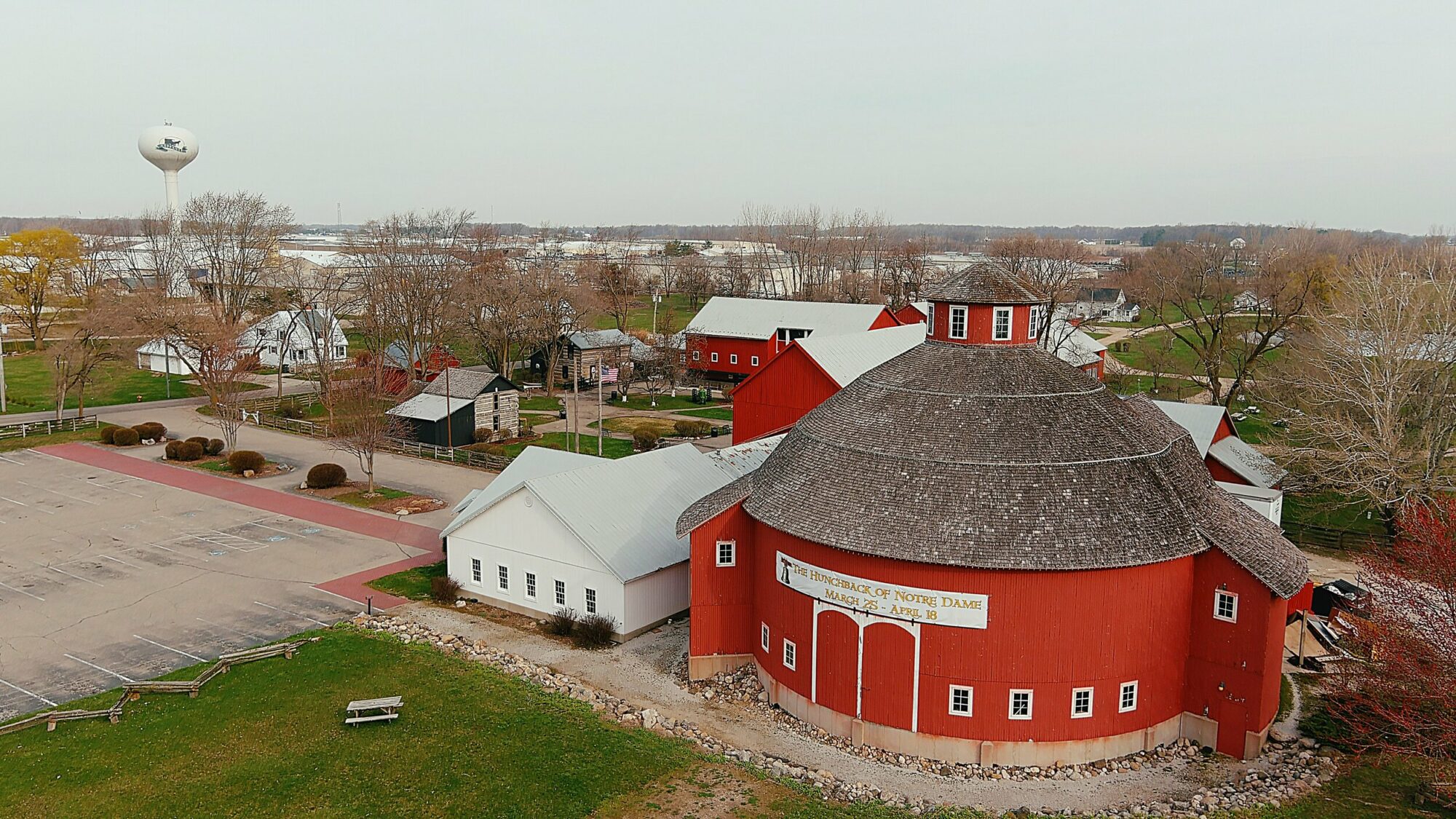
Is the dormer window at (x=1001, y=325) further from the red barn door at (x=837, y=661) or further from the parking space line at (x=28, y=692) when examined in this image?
the parking space line at (x=28, y=692)

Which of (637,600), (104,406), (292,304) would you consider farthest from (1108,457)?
(292,304)

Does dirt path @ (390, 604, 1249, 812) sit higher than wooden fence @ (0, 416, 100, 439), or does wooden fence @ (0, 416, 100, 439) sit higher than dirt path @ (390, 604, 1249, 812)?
wooden fence @ (0, 416, 100, 439)

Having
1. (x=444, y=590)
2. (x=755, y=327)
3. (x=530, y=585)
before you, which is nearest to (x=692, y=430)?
(x=755, y=327)

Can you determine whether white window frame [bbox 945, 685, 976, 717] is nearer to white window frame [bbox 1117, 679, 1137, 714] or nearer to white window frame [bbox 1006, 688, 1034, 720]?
white window frame [bbox 1006, 688, 1034, 720]

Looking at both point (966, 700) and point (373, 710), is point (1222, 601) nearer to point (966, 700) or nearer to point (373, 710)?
point (966, 700)

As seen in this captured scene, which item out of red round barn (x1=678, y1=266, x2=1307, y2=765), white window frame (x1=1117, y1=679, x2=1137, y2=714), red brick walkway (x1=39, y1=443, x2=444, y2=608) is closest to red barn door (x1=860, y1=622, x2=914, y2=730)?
red round barn (x1=678, y1=266, x2=1307, y2=765)
